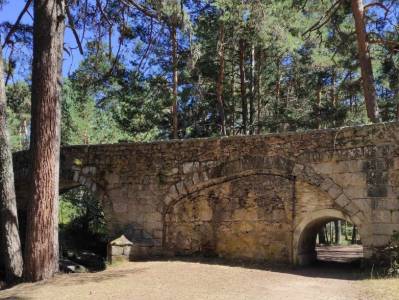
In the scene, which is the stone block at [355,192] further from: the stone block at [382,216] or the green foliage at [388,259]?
the green foliage at [388,259]

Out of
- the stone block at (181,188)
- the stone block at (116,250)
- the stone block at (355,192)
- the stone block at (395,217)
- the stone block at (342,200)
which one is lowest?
the stone block at (116,250)

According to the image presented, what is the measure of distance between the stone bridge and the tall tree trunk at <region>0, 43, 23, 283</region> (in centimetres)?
278

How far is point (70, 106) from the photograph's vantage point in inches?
875

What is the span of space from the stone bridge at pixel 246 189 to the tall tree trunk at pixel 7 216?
2779 mm

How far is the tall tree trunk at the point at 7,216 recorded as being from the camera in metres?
8.26

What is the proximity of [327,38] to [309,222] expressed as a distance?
6522 mm

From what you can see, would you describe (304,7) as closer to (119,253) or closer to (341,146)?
(341,146)

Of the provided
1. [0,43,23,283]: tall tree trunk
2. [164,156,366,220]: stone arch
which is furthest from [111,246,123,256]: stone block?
[0,43,23,283]: tall tree trunk

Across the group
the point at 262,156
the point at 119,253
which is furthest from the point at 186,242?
the point at 262,156

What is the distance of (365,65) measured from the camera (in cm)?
1144

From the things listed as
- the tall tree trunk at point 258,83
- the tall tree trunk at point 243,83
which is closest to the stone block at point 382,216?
the tall tree trunk at point 243,83

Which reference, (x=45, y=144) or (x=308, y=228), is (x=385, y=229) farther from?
(x=45, y=144)

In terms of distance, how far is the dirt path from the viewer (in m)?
6.36

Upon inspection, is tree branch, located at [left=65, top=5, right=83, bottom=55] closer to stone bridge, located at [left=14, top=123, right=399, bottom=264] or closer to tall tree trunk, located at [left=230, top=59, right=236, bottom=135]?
stone bridge, located at [left=14, top=123, right=399, bottom=264]
